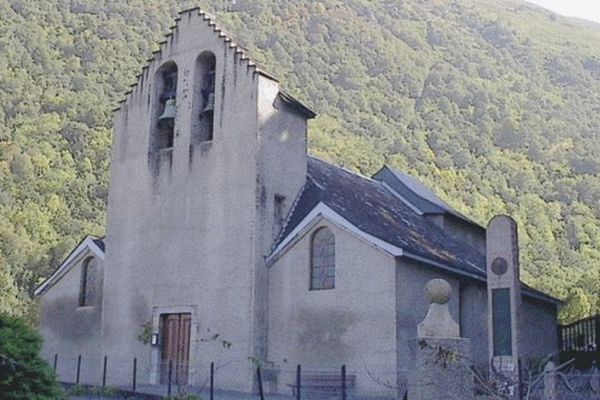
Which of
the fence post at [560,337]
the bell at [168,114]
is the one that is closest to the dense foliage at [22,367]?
the bell at [168,114]

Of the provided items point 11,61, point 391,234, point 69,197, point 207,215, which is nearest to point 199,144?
point 207,215

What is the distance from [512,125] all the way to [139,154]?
80218mm

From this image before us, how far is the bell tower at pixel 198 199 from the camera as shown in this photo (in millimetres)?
23797

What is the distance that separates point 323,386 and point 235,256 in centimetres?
456

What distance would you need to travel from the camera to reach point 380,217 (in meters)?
25.9

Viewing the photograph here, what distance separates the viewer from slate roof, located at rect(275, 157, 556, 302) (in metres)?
23.6

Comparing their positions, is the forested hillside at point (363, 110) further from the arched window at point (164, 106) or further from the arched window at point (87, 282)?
the arched window at point (164, 106)

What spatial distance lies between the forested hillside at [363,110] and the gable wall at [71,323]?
22609 millimetres

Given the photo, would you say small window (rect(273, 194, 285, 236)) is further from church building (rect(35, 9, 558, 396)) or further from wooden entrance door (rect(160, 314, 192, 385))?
wooden entrance door (rect(160, 314, 192, 385))

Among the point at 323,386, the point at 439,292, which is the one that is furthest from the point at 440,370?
the point at 323,386

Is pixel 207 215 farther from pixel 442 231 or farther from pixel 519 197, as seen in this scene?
pixel 519 197

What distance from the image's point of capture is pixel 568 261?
67625mm

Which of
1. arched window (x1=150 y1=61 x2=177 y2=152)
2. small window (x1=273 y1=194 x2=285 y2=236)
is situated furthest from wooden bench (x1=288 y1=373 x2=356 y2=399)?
arched window (x1=150 y1=61 x2=177 y2=152)

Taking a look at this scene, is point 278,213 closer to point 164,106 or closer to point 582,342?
point 164,106
